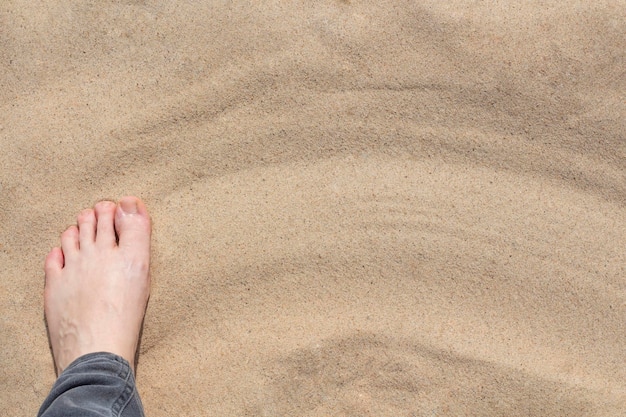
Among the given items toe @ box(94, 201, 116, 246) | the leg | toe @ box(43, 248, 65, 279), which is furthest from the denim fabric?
toe @ box(94, 201, 116, 246)

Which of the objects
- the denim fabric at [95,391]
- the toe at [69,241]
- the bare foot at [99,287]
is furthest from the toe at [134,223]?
the denim fabric at [95,391]

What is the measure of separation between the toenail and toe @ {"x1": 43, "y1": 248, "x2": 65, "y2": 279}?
285 millimetres

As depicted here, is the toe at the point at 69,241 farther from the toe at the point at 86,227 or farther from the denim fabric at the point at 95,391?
the denim fabric at the point at 95,391

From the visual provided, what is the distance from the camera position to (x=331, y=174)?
5.70ft

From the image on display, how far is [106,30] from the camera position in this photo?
174 centimetres

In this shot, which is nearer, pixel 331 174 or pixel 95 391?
pixel 95 391

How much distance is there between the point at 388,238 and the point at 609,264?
2.41 feet

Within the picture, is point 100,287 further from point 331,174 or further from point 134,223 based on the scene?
point 331,174

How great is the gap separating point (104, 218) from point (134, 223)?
0.12 meters

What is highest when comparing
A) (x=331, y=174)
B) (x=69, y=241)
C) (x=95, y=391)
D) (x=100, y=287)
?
(x=331, y=174)

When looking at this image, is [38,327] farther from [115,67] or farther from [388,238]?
[388,238]

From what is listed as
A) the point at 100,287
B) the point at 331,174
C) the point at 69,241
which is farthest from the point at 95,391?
the point at 331,174

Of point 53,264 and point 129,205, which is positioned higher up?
point 129,205

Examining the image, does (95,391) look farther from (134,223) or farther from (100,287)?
(134,223)
